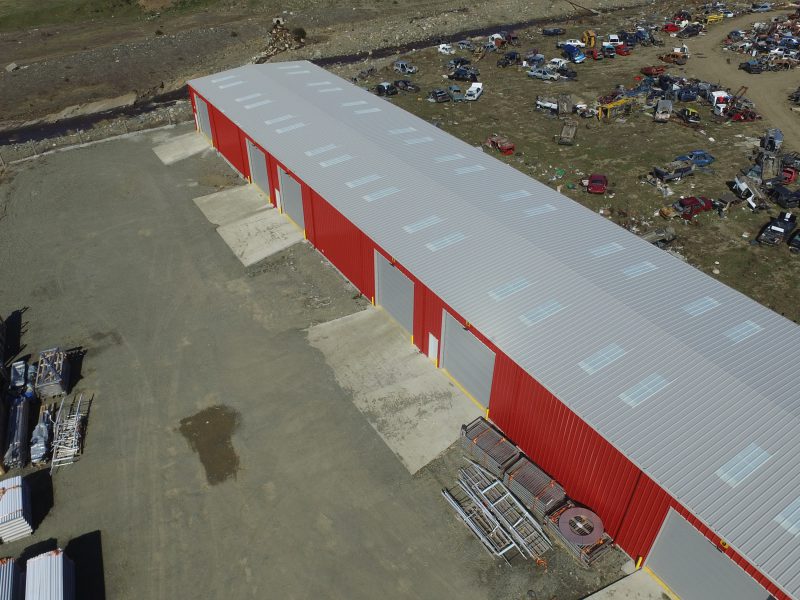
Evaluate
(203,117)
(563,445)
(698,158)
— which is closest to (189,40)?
(203,117)

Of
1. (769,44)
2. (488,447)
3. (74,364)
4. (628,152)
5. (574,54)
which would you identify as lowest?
(74,364)

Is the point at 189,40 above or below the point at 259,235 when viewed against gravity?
above

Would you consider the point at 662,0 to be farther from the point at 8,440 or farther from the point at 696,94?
the point at 8,440

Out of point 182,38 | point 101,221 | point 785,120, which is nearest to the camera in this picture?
point 101,221

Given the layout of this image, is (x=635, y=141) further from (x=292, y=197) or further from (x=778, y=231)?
(x=292, y=197)

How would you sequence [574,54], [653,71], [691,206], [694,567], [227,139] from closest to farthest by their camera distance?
1. [694,567]
2. [691,206]
3. [227,139]
4. [653,71]
5. [574,54]

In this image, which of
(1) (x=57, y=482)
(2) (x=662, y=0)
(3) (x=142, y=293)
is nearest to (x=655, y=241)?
(3) (x=142, y=293)
